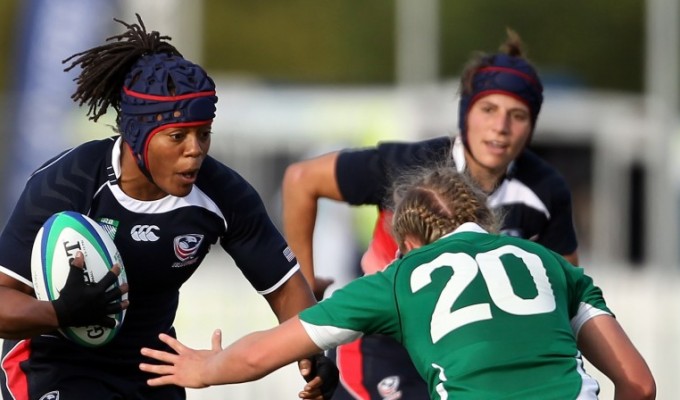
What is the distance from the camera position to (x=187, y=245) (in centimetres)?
501

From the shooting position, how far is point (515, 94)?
19.9 ft

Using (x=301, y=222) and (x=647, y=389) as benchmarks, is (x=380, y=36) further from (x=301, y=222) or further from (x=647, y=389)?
(x=647, y=389)

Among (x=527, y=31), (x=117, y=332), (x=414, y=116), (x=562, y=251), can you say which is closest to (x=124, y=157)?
(x=117, y=332)

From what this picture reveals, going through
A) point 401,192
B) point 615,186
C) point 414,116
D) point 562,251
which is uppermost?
point 401,192

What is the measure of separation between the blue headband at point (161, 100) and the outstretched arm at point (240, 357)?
28.1 inches

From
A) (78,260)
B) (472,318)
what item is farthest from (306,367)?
(472,318)

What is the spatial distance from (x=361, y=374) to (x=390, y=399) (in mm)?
211

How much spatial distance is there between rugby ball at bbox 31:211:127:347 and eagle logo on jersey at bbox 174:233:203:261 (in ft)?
1.04

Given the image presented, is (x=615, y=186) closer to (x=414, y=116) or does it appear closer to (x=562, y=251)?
(x=414, y=116)

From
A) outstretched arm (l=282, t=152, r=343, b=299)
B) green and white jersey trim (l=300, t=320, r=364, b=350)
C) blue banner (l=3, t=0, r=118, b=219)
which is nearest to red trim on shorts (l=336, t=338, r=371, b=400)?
outstretched arm (l=282, t=152, r=343, b=299)

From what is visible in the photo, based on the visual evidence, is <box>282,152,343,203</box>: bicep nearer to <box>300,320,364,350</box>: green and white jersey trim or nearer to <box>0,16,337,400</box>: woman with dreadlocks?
<box>0,16,337,400</box>: woman with dreadlocks

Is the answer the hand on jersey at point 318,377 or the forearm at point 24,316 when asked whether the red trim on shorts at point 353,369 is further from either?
the forearm at point 24,316

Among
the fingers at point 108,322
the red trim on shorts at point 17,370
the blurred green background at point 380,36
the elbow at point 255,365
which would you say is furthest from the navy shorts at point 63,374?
the blurred green background at point 380,36

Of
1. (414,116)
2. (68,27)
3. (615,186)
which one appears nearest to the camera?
(68,27)
